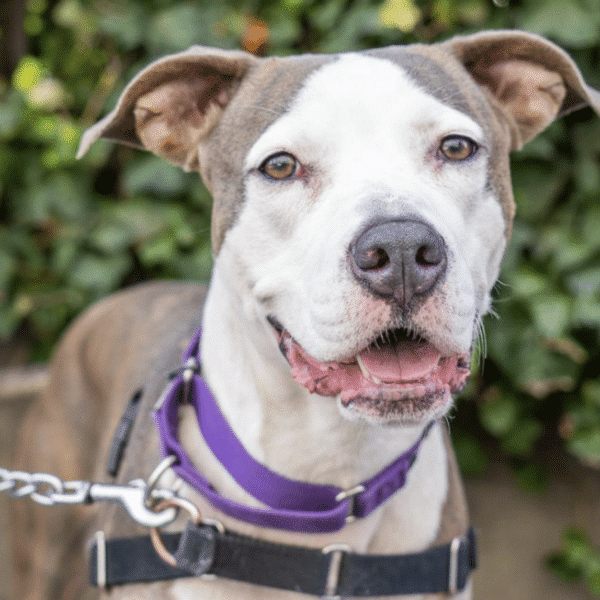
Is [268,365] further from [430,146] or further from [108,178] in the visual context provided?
[108,178]

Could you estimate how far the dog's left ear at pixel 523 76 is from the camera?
84.9 inches

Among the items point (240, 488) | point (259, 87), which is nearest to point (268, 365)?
point (240, 488)

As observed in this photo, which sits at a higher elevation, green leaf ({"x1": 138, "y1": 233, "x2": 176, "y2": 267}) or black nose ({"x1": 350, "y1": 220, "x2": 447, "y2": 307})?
black nose ({"x1": 350, "y1": 220, "x2": 447, "y2": 307})

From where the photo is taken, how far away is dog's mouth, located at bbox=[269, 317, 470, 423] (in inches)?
67.1

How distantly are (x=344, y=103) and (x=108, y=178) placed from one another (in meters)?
2.19

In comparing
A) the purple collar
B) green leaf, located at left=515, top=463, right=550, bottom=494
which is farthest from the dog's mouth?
green leaf, located at left=515, top=463, right=550, bottom=494

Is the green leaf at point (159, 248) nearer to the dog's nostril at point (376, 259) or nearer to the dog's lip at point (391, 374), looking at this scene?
the dog's lip at point (391, 374)

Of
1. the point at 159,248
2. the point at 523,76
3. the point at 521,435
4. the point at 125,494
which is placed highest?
the point at 523,76

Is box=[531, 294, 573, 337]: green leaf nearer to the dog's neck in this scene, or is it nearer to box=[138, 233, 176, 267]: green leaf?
the dog's neck

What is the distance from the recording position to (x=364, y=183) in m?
1.75

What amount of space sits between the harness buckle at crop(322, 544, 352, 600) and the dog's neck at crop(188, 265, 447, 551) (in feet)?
0.37

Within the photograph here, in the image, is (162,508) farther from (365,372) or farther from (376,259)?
(376,259)

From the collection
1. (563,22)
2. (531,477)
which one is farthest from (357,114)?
(531,477)

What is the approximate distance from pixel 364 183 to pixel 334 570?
0.91 metres
